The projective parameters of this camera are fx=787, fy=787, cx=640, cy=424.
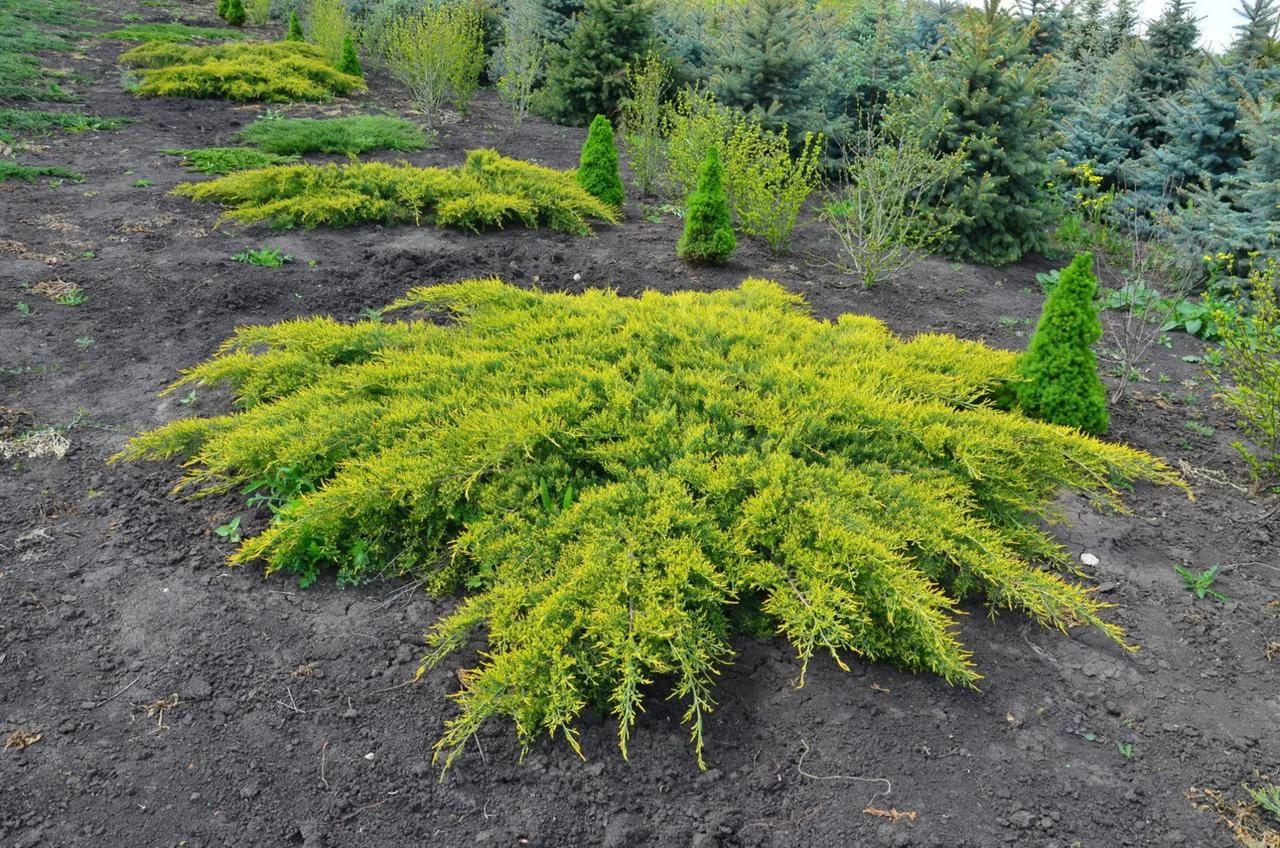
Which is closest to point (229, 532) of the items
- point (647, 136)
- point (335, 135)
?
point (647, 136)

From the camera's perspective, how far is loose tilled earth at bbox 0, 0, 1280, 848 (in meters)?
2.38

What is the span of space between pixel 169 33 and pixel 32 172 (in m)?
11.7

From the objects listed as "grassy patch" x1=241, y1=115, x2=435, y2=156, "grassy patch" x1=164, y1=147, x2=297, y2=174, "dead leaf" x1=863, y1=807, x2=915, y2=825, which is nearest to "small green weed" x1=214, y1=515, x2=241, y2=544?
"dead leaf" x1=863, y1=807, x2=915, y2=825

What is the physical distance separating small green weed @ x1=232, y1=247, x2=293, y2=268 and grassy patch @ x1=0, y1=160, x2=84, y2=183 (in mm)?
3247

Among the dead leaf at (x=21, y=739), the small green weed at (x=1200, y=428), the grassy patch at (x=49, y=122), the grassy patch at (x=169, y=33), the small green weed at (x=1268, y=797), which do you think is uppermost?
the grassy patch at (x=169, y=33)

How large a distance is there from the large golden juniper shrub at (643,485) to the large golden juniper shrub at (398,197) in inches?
116

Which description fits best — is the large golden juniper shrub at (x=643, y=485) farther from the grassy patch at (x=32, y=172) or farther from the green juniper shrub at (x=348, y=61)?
the green juniper shrub at (x=348, y=61)

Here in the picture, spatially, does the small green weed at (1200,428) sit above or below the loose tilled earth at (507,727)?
above

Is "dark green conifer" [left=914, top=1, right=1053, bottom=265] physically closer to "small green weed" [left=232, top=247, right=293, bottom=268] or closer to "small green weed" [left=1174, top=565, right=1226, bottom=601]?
"small green weed" [left=1174, top=565, right=1226, bottom=601]

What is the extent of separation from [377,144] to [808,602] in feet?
29.8

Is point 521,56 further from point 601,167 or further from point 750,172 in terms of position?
point 750,172

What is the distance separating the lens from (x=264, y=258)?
20.9 ft

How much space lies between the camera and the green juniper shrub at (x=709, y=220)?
6379 millimetres

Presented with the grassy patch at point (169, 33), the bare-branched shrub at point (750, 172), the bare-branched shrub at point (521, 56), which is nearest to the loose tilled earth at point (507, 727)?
the bare-branched shrub at point (750, 172)
